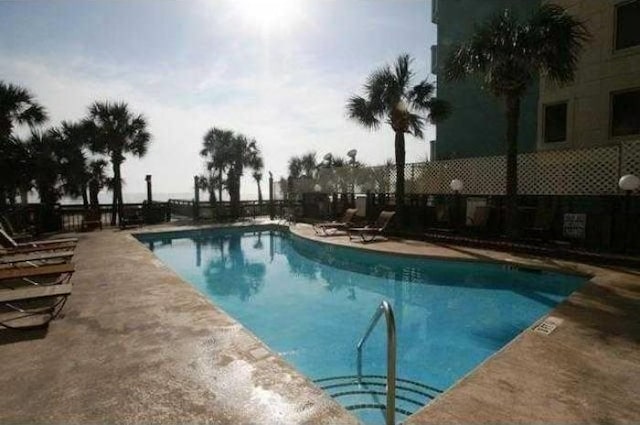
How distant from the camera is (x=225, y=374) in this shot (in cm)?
328

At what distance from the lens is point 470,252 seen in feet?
33.2

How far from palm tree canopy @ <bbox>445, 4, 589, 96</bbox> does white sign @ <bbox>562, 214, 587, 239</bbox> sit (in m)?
3.60

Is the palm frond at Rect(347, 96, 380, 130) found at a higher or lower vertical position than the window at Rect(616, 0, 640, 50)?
lower

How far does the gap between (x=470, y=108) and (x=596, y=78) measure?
9.13 m

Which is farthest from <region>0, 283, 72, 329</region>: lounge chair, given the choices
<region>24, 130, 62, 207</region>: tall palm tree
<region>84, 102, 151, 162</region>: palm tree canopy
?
<region>84, 102, 151, 162</region>: palm tree canopy

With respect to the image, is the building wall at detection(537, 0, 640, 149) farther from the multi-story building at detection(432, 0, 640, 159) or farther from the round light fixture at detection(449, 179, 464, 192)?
the round light fixture at detection(449, 179, 464, 192)

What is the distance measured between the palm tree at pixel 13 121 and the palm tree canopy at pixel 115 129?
12.7 ft

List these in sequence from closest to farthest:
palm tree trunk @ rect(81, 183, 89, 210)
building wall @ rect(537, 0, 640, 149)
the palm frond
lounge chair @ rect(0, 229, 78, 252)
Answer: lounge chair @ rect(0, 229, 78, 252) < building wall @ rect(537, 0, 640, 149) < the palm frond < palm tree trunk @ rect(81, 183, 89, 210)

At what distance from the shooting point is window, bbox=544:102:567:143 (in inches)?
507

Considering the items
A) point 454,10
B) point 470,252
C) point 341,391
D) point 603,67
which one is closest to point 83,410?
point 341,391

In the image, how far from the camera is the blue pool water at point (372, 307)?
4.59m

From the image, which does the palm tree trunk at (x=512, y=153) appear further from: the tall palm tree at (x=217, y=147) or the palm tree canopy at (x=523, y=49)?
the tall palm tree at (x=217, y=147)

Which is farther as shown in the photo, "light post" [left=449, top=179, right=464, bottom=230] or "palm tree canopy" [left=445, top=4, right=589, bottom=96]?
"light post" [left=449, top=179, right=464, bottom=230]

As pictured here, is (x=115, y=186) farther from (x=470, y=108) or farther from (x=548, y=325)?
(x=548, y=325)
